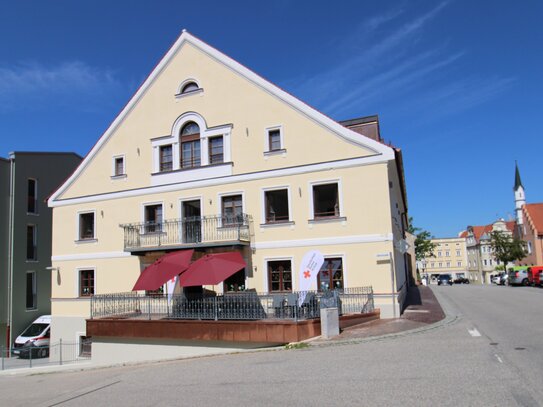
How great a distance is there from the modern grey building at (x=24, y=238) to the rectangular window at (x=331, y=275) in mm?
23608

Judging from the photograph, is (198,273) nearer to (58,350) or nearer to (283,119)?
(283,119)

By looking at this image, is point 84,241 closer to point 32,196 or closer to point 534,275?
point 32,196

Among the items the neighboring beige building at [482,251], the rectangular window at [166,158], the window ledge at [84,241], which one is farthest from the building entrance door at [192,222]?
the neighboring beige building at [482,251]

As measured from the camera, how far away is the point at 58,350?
934 inches

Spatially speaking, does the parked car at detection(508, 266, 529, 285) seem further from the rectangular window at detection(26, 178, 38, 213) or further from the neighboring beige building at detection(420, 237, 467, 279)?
the neighboring beige building at detection(420, 237, 467, 279)

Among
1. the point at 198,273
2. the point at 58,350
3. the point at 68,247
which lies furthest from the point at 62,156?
the point at 198,273

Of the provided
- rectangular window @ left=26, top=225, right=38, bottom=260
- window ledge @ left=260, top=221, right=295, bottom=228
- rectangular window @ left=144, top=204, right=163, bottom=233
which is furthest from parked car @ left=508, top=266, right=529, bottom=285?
rectangular window @ left=26, top=225, right=38, bottom=260

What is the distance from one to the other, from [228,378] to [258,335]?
4565mm

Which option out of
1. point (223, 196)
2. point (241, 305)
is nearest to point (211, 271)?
point (241, 305)

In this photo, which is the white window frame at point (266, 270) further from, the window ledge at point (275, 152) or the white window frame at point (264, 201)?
the window ledge at point (275, 152)

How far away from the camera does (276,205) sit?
822 inches

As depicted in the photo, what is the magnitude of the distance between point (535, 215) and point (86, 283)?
6197 cm

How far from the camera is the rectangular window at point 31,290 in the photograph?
33719 mm

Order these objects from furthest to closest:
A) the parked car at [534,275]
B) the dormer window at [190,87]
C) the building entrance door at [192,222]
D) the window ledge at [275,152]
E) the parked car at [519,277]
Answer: the parked car at [519,277]
the parked car at [534,275]
the dormer window at [190,87]
the building entrance door at [192,222]
the window ledge at [275,152]
